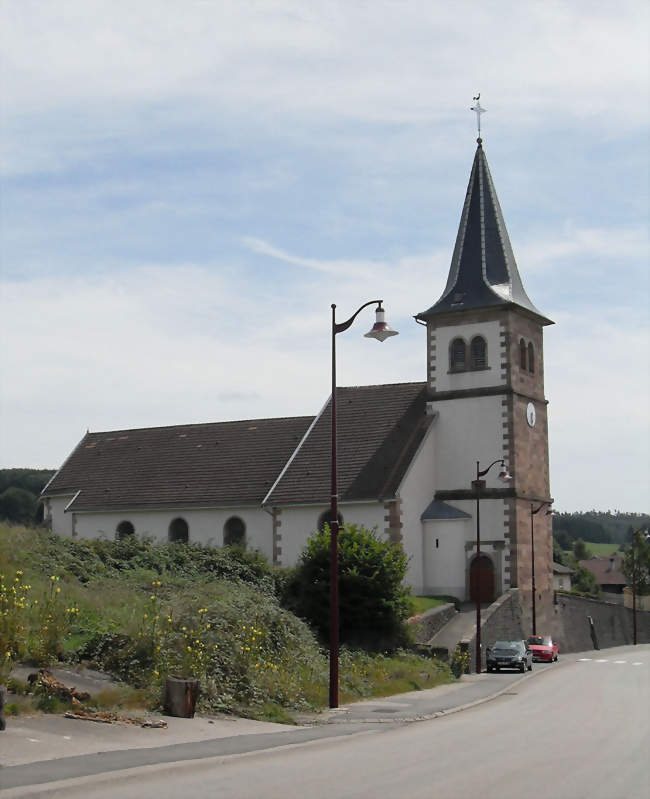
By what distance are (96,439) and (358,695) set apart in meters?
40.4

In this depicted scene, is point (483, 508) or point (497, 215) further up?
point (497, 215)

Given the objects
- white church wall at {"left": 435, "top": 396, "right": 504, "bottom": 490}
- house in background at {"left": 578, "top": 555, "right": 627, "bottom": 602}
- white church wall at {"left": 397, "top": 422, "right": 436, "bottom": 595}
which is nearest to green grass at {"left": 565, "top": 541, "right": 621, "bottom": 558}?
house in background at {"left": 578, "top": 555, "right": 627, "bottom": 602}

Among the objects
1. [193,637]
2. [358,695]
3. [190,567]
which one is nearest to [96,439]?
[190,567]

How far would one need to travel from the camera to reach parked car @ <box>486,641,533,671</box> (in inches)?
1518

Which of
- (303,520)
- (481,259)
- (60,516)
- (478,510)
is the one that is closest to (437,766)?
(478,510)

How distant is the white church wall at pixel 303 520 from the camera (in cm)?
4770

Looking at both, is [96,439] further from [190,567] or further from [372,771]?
[372,771]

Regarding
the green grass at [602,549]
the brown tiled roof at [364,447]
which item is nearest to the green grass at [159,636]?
the brown tiled roof at [364,447]

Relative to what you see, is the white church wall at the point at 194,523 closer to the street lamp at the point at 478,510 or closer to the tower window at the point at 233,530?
the tower window at the point at 233,530

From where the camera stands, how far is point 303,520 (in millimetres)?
49500

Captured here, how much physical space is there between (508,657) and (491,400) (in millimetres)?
13739

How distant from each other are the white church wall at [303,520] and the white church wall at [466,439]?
4141mm

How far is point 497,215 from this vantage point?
170 feet

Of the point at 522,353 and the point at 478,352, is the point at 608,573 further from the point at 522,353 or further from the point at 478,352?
the point at 478,352
